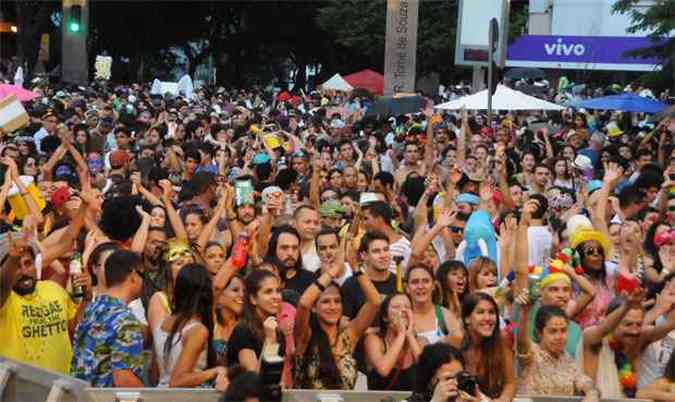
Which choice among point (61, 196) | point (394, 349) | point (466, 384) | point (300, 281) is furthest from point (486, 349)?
point (61, 196)

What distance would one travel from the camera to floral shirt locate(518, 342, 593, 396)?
6.95m

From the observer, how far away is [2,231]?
34.8 ft

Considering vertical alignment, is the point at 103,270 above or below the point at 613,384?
above

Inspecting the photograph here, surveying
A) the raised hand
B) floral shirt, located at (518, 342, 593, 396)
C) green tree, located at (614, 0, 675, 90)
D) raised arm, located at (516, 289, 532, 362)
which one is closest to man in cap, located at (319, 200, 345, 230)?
raised arm, located at (516, 289, 532, 362)

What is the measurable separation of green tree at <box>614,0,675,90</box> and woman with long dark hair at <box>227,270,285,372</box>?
18.1 meters

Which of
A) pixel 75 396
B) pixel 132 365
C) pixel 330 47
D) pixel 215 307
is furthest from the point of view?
pixel 330 47

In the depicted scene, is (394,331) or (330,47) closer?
(394,331)

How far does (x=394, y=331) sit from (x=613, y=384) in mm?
1107

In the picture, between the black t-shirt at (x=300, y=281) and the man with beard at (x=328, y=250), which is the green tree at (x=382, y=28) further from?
the black t-shirt at (x=300, y=281)

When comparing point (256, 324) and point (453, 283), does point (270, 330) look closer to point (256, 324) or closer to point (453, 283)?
point (256, 324)

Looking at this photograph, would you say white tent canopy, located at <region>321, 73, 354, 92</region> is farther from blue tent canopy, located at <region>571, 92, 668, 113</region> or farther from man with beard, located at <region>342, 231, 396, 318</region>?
man with beard, located at <region>342, 231, 396, 318</region>

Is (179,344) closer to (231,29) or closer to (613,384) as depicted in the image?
(613,384)

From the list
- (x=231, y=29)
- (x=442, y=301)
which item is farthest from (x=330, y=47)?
(x=442, y=301)

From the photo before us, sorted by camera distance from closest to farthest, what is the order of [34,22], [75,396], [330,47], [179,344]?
[75,396], [179,344], [34,22], [330,47]
